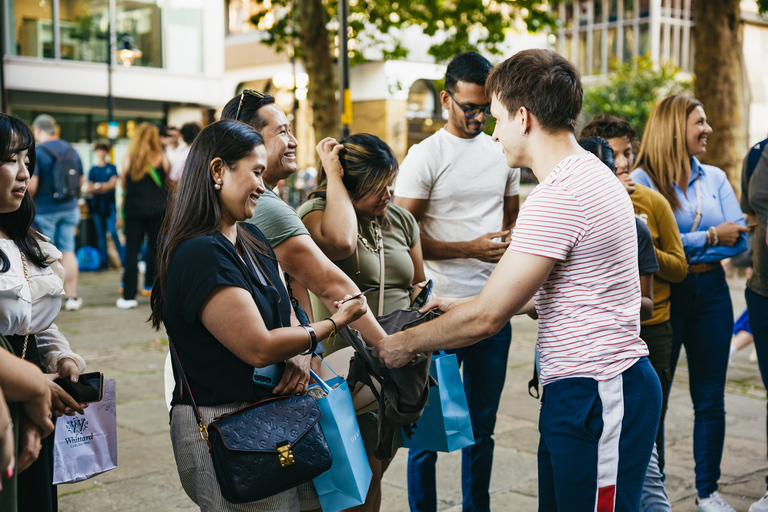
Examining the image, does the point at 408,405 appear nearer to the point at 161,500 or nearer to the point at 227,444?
the point at 227,444

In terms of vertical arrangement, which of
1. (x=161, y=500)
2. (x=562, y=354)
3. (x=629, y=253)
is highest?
(x=629, y=253)

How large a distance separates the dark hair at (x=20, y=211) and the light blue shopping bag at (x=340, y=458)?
106 cm

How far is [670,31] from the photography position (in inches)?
1693

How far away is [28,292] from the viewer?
8.15ft

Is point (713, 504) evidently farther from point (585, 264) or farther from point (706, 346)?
point (585, 264)

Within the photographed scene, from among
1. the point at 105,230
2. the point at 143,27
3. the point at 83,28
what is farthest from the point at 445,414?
the point at 143,27

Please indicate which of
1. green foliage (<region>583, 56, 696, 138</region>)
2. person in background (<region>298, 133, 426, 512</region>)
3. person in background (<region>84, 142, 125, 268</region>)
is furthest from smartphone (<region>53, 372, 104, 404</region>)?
green foliage (<region>583, 56, 696, 138</region>)

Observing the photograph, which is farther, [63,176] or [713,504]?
[63,176]

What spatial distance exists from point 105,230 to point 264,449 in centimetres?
1191

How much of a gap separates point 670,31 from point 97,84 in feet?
105

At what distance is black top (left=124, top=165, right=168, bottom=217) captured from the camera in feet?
31.0

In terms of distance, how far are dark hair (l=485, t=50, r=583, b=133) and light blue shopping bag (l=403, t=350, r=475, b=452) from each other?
1048 millimetres

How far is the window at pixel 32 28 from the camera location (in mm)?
21672

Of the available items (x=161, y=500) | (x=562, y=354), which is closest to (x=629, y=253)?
(x=562, y=354)
